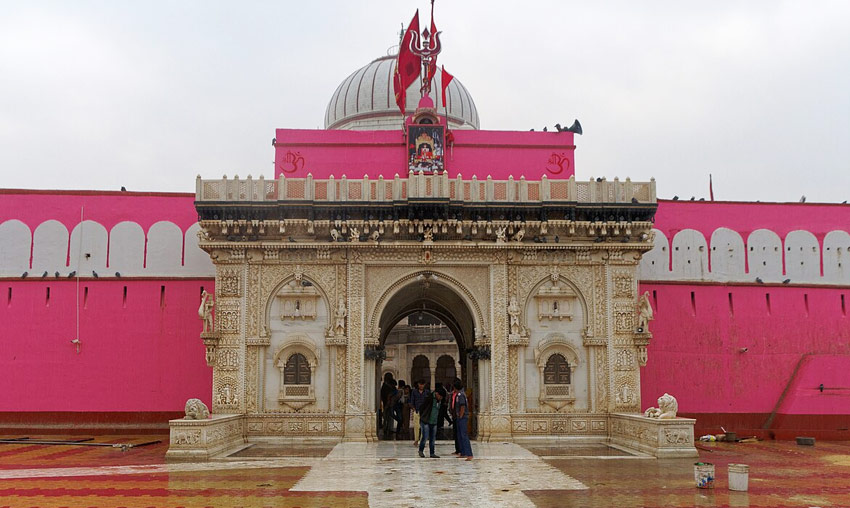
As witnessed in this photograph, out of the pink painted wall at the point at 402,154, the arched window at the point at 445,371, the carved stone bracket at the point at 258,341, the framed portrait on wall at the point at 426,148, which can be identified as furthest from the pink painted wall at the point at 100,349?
the arched window at the point at 445,371

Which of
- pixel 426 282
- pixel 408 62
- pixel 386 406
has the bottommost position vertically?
pixel 386 406

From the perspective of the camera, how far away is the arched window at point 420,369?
34469mm

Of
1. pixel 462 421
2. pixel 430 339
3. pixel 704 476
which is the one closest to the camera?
pixel 704 476

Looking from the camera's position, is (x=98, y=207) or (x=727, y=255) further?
(x=727, y=255)

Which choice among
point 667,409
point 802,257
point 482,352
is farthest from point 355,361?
point 802,257

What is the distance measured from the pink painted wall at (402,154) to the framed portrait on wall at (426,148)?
2.40ft

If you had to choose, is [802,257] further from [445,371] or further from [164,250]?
[445,371]

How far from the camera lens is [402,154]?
19.4 metres

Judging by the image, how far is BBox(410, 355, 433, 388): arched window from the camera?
34469 millimetres

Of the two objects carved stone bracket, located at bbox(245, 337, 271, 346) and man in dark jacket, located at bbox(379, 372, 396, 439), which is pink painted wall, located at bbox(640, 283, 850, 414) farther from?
carved stone bracket, located at bbox(245, 337, 271, 346)

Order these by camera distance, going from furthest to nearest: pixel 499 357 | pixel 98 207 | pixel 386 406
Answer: pixel 98 207 < pixel 386 406 < pixel 499 357

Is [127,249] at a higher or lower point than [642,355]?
higher

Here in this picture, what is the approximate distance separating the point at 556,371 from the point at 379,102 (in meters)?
11.1

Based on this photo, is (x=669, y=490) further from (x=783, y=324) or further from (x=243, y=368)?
(x=783, y=324)
